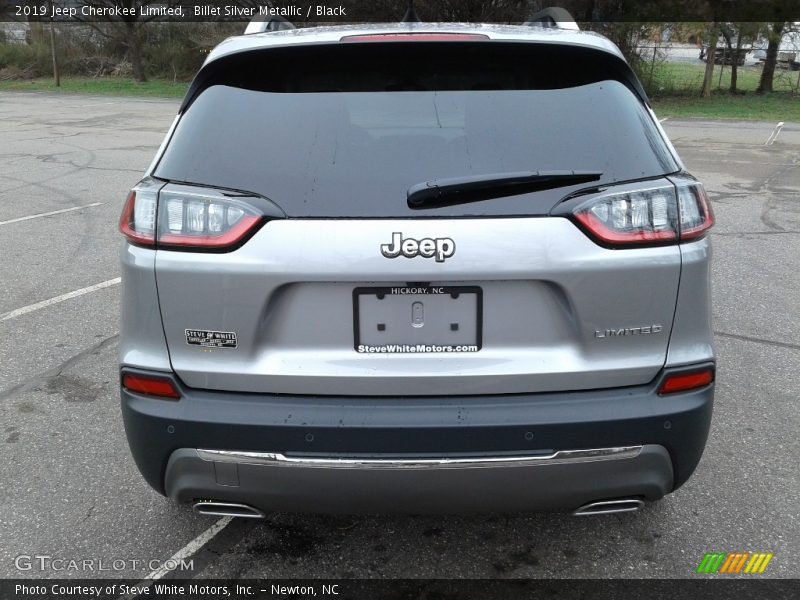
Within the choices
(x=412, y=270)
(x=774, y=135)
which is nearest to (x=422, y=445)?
(x=412, y=270)

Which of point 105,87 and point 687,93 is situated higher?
point 687,93

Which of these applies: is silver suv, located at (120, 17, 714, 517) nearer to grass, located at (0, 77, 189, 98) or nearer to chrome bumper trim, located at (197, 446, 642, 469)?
chrome bumper trim, located at (197, 446, 642, 469)

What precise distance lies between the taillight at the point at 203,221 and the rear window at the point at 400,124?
7 centimetres

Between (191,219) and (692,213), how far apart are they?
1.51 metres

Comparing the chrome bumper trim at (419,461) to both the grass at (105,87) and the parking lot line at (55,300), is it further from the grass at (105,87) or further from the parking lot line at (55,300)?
the grass at (105,87)

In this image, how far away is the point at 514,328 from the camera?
7.07ft

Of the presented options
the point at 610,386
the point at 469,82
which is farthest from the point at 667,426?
the point at 469,82

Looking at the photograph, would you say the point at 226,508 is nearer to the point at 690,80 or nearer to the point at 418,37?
the point at 418,37

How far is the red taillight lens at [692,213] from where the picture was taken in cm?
221

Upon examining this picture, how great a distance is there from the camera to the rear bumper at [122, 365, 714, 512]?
6.97 feet

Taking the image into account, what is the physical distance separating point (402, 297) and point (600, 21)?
28.5 metres

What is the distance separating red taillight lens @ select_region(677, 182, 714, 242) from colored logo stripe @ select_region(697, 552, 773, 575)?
1.25 m

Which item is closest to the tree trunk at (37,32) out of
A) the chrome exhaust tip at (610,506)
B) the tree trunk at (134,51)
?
the tree trunk at (134,51)

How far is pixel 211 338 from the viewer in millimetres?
2172
